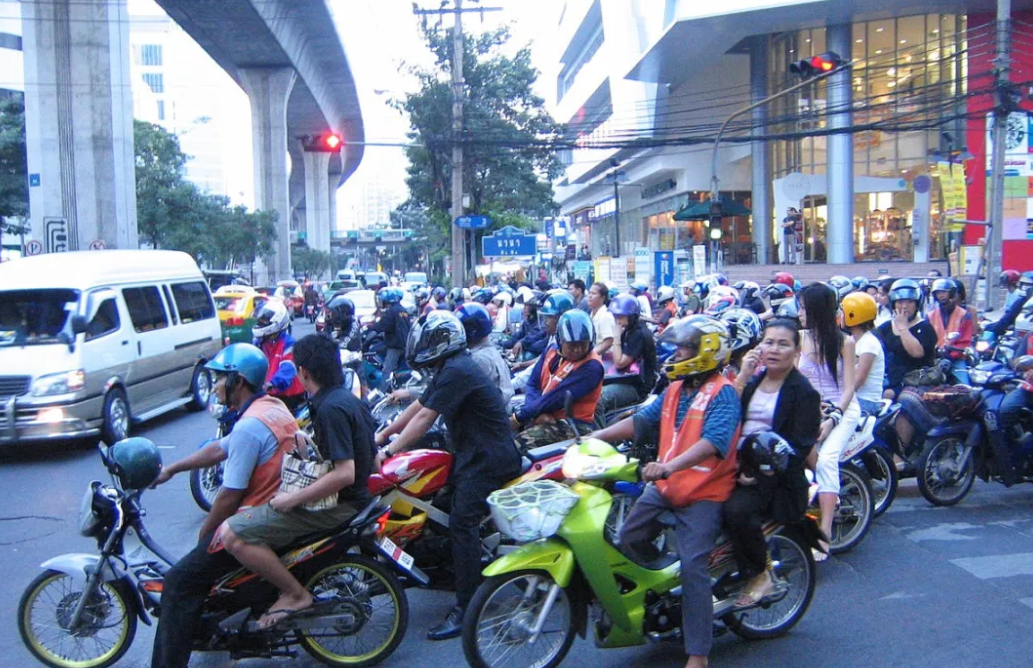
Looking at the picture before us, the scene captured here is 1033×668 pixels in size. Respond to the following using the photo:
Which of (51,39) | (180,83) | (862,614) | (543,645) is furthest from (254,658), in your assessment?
(180,83)

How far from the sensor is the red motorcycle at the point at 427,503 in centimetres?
532

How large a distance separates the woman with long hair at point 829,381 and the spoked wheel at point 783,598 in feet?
3.24

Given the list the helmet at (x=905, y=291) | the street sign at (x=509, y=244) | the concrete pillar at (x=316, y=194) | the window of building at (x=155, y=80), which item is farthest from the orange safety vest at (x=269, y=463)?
the window of building at (x=155, y=80)

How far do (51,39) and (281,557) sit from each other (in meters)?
24.3

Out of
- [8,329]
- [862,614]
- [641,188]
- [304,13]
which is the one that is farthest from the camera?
[641,188]

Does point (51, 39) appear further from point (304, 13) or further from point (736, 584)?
point (736, 584)

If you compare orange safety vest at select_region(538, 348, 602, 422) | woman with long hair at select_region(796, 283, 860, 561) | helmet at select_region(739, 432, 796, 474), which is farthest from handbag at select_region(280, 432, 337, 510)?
woman with long hair at select_region(796, 283, 860, 561)

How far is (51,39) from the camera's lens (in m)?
24.7

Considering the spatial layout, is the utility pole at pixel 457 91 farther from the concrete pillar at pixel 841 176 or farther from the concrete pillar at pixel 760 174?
the concrete pillar at pixel 760 174

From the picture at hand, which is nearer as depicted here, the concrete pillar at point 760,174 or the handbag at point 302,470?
the handbag at point 302,470

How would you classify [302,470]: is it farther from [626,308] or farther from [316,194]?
[316,194]

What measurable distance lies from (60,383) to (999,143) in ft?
54.7

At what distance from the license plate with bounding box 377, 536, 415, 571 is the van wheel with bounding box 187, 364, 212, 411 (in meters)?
9.36

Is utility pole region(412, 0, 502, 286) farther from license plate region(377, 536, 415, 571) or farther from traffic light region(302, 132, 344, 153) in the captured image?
license plate region(377, 536, 415, 571)
